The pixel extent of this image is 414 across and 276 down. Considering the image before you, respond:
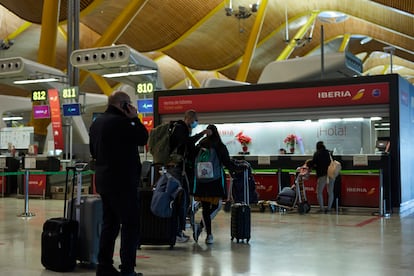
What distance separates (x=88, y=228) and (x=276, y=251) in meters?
2.15

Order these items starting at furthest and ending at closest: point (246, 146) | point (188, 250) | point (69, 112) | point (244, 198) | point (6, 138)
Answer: point (6, 138)
point (69, 112)
point (246, 146)
point (244, 198)
point (188, 250)

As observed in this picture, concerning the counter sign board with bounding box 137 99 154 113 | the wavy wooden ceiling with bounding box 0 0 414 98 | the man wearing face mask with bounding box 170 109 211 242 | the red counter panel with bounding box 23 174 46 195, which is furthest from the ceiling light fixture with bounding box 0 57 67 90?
the man wearing face mask with bounding box 170 109 211 242

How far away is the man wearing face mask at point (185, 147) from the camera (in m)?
6.25

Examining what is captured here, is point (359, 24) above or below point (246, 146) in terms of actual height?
above

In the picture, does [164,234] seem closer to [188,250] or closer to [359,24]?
[188,250]

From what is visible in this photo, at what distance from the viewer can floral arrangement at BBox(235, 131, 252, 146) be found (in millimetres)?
14547

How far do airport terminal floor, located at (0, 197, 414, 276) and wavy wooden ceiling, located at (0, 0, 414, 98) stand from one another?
1533 centimetres

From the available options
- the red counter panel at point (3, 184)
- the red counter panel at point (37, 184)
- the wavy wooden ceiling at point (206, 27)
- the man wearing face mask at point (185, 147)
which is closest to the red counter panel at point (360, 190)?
the man wearing face mask at point (185, 147)

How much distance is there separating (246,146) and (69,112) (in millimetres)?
5684

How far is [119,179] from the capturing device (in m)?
4.45

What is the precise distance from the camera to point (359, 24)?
36688 millimetres

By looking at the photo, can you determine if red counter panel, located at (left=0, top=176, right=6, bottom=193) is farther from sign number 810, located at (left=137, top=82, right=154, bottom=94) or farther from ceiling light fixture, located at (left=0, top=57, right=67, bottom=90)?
sign number 810, located at (left=137, top=82, right=154, bottom=94)

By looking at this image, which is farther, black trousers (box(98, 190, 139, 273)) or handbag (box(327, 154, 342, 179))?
handbag (box(327, 154, 342, 179))

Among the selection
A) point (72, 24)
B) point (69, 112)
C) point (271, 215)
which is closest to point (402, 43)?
point (72, 24)
